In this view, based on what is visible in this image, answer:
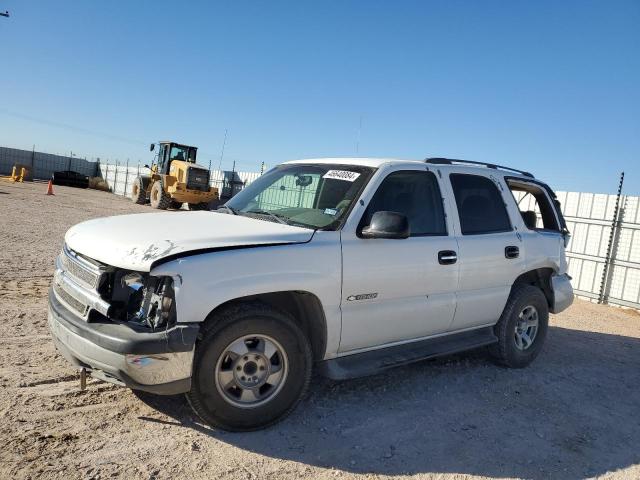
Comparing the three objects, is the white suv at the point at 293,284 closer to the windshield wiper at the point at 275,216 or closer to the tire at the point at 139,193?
the windshield wiper at the point at 275,216

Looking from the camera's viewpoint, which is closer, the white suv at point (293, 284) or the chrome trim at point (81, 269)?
the white suv at point (293, 284)

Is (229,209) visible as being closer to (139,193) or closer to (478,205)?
(478,205)

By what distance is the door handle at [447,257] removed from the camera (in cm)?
420

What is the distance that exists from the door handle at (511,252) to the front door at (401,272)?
31.9 inches

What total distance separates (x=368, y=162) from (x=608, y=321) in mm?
7120

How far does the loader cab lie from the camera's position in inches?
995

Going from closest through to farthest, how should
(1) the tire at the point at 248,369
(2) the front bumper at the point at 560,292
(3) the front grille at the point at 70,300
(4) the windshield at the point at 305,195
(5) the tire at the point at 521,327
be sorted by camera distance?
(1) the tire at the point at 248,369, (3) the front grille at the point at 70,300, (4) the windshield at the point at 305,195, (5) the tire at the point at 521,327, (2) the front bumper at the point at 560,292

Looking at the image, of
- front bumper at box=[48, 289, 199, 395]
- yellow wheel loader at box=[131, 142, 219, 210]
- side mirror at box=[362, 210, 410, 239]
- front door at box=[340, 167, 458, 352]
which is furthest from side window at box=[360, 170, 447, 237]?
yellow wheel loader at box=[131, 142, 219, 210]

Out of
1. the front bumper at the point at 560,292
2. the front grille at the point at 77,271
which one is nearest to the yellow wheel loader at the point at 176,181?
the front bumper at the point at 560,292

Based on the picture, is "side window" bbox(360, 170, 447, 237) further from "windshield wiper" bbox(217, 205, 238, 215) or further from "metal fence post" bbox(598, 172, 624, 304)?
"metal fence post" bbox(598, 172, 624, 304)

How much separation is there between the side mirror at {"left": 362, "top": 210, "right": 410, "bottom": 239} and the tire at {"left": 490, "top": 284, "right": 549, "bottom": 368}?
209 cm

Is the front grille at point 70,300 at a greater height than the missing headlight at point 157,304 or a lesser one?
lesser

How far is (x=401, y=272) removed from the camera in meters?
3.90

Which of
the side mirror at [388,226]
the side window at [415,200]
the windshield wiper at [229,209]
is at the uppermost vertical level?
the side window at [415,200]
